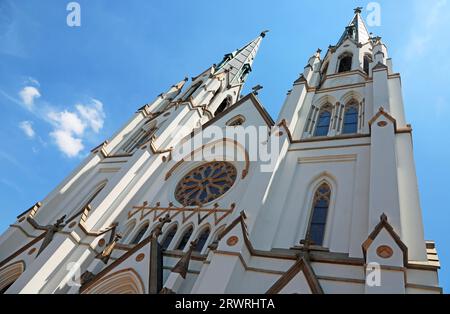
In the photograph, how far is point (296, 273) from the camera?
7211 millimetres

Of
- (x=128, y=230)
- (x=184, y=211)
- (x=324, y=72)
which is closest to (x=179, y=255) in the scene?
(x=184, y=211)

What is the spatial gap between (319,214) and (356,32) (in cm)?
1926

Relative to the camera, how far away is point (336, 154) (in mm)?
11078

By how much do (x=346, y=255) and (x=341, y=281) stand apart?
83 cm

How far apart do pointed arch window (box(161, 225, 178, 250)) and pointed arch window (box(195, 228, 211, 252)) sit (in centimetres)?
116

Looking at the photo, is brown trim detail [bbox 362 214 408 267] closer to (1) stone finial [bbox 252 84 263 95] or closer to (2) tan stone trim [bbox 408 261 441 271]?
(2) tan stone trim [bbox 408 261 441 271]

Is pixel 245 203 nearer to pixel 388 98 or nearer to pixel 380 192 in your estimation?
pixel 380 192

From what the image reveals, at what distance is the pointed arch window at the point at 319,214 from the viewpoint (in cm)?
901

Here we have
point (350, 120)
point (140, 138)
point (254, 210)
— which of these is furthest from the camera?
point (140, 138)

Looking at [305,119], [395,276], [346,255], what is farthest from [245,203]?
[305,119]

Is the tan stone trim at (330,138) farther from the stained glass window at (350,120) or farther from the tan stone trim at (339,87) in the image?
the tan stone trim at (339,87)

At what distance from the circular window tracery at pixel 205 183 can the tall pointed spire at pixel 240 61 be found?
543 inches

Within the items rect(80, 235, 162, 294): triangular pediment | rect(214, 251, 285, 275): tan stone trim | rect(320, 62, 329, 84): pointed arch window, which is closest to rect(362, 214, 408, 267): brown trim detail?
rect(214, 251, 285, 275): tan stone trim

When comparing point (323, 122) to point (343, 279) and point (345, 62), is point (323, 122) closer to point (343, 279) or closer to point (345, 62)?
point (345, 62)
